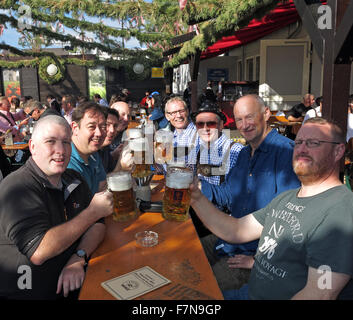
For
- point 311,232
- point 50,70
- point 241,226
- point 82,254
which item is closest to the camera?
point 311,232

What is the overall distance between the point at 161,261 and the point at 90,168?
1.21m

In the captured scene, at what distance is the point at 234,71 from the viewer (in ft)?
43.1

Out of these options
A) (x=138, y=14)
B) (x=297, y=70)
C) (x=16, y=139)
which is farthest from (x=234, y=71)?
(x=16, y=139)

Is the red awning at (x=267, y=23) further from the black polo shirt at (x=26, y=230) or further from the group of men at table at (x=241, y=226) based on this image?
the black polo shirt at (x=26, y=230)

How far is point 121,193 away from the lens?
4.68ft

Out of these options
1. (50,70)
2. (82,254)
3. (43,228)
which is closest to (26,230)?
(43,228)

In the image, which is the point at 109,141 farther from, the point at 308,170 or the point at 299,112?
the point at 299,112

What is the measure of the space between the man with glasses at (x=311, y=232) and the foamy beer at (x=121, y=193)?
0.32m

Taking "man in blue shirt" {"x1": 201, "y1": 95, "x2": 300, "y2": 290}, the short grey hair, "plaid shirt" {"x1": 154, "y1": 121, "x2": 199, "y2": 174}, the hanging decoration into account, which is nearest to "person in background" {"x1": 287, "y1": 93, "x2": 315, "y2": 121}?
"plaid shirt" {"x1": 154, "y1": 121, "x2": 199, "y2": 174}

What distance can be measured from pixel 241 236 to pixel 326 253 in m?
0.59

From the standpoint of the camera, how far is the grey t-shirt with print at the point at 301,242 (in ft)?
3.29

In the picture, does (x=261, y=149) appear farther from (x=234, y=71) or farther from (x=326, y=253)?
(x=234, y=71)

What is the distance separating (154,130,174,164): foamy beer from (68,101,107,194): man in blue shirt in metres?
0.49

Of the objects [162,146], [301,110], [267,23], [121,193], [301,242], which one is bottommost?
[301,242]
